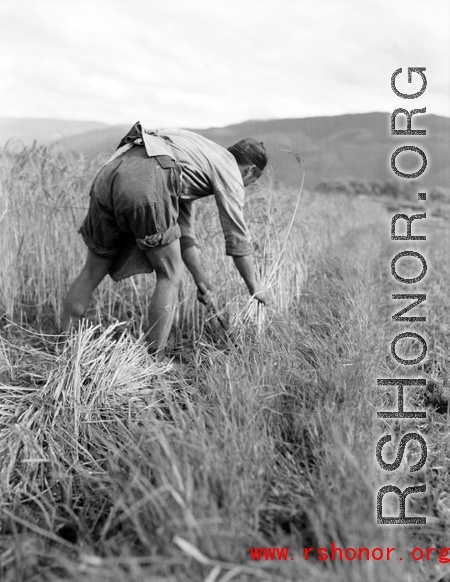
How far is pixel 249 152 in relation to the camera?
2.48 meters

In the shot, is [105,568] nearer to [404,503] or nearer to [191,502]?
[191,502]

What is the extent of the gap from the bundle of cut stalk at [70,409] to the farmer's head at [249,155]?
0.95 m

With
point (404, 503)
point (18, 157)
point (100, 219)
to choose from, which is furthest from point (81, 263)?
point (404, 503)

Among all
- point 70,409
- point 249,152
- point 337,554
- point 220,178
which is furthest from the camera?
point 249,152

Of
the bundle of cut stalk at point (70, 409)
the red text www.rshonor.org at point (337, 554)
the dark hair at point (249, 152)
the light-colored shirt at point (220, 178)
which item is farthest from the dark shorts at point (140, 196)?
the red text www.rshonor.org at point (337, 554)

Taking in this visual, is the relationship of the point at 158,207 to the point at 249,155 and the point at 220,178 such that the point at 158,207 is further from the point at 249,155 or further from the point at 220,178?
the point at 249,155

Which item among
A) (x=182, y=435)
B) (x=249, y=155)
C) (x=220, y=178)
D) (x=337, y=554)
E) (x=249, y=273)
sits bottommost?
(x=337, y=554)

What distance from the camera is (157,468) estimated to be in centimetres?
127

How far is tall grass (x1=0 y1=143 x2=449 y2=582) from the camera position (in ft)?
3.78

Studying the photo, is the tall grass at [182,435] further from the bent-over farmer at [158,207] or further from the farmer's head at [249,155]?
the farmer's head at [249,155]

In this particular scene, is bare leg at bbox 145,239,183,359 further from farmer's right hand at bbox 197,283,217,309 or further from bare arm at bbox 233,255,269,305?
farmer's right hand at bbox 197,283,217,309

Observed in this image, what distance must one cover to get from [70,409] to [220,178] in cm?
111

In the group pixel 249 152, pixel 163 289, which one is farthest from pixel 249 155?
pixel 163 289

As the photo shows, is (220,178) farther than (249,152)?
No
